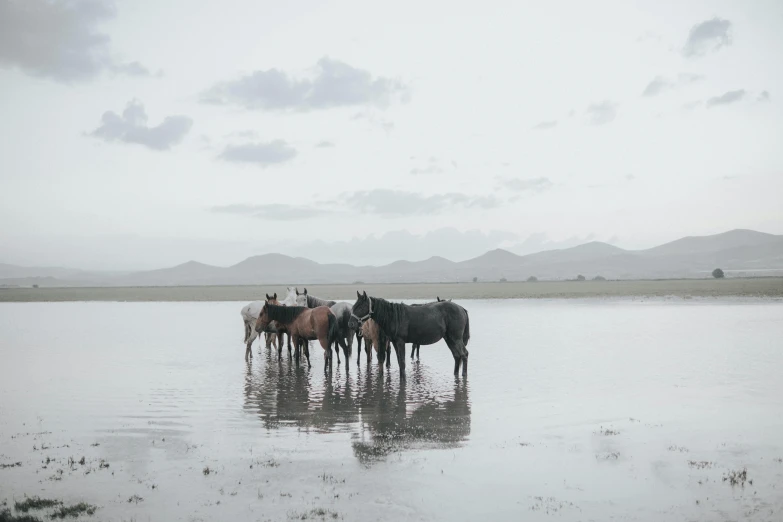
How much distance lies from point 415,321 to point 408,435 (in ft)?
18.7

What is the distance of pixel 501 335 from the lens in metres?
25.8

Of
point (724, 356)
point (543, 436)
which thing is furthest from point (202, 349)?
point (724, 356)

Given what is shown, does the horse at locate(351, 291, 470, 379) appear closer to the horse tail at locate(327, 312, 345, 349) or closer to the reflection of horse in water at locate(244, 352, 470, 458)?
the reflection of horse in water at locate(244, 352, 470, 458)

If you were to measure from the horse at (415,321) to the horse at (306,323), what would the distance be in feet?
4.54

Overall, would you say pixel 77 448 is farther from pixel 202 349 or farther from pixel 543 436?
pixel 202 349

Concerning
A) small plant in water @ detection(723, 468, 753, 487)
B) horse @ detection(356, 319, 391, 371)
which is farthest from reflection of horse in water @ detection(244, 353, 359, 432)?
small plant in water @ detection(723, 468, 753, 487)

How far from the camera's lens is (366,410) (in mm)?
11508

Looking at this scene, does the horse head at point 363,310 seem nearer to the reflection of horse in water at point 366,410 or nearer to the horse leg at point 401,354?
the horse leg at point 401,354

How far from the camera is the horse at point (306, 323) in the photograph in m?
16.2

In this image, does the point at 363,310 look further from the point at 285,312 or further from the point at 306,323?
the point at 285,312

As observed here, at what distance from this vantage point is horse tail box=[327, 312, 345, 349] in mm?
16166

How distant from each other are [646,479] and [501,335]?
18.5m

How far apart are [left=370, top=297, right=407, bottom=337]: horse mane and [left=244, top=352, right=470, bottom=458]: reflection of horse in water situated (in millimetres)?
1398

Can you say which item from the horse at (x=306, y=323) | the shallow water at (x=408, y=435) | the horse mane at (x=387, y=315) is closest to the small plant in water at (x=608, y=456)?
the shallow water at (x=408, y=435)
